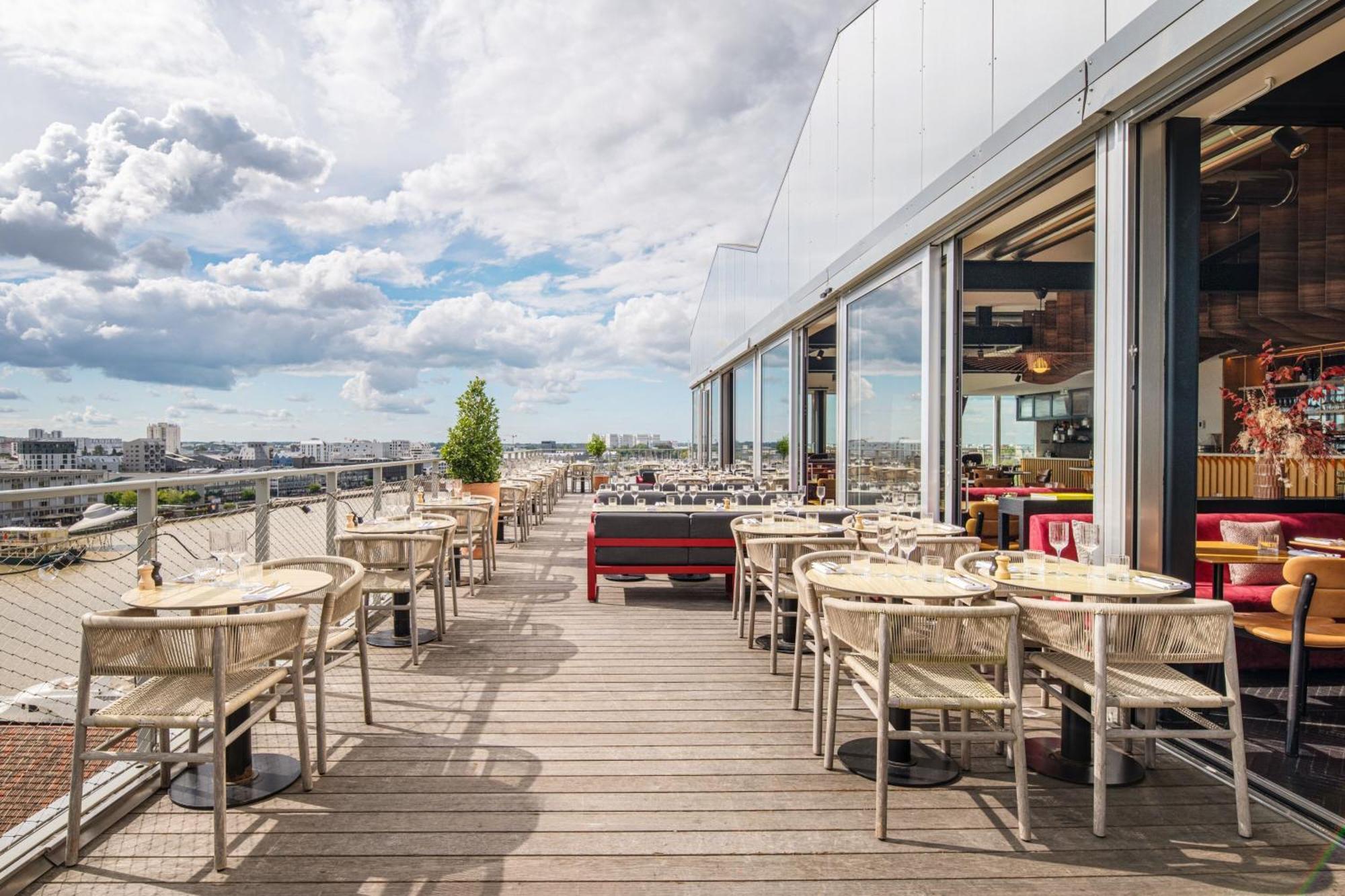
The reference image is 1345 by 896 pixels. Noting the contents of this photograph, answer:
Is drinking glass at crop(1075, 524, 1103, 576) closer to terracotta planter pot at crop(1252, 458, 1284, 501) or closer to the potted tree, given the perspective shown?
terracotta planter pot at crop(1252, 458, 1284, 501)

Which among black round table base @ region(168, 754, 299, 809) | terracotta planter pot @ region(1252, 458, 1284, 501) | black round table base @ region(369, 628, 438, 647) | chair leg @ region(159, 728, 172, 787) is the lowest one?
black round table base @ region(369, 628, 438, 647)

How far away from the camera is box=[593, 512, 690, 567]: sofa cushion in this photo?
6160 mm

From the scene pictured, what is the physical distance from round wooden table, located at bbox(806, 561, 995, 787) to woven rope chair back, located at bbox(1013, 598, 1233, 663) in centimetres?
37

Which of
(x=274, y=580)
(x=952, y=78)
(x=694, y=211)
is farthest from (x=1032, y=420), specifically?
(x=274, y=580)

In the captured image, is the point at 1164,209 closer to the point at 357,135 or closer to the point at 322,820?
the point at 322,820

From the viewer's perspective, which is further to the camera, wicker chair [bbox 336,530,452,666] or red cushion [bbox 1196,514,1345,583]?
red cushion [bbox 1196,514,1345,583]

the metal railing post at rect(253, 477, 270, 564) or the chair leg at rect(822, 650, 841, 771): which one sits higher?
the metal railing post at rect(253, 477, 270, 564)

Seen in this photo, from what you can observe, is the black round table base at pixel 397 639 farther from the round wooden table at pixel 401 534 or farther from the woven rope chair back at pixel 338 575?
the woven rope chair back at pixel 338 575

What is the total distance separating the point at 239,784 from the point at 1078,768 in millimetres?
3337

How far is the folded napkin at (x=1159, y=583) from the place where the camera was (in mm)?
2662

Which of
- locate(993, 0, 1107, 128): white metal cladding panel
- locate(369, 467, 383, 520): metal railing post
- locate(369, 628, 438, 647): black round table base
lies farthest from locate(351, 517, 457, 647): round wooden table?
locate(993, 0, 1107, 128): white metal cladding panel

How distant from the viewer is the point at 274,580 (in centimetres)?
283

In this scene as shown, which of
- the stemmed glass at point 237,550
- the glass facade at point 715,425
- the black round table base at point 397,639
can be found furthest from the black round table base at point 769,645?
the glass facade at point 715,425

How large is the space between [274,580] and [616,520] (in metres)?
3.50
